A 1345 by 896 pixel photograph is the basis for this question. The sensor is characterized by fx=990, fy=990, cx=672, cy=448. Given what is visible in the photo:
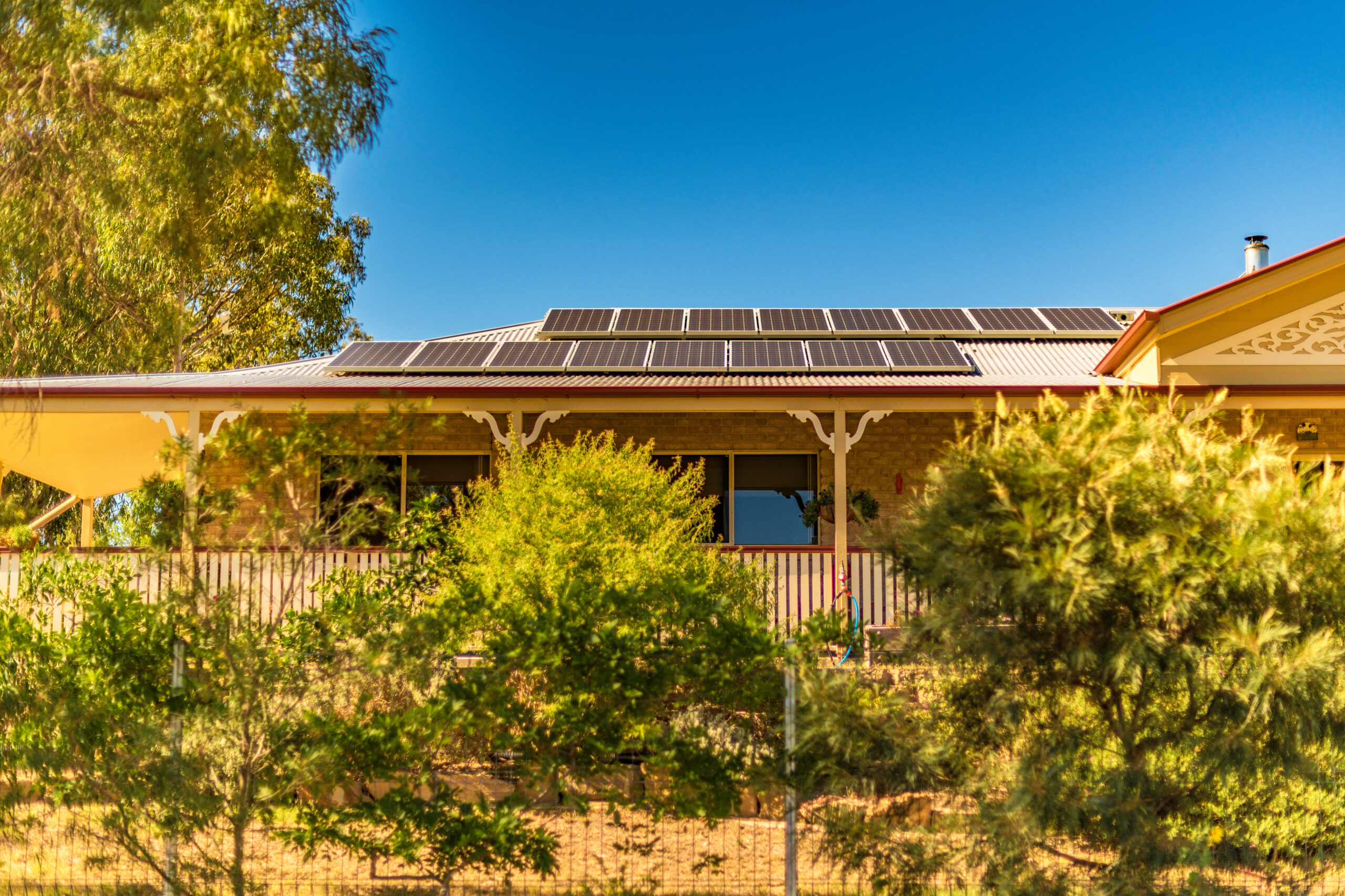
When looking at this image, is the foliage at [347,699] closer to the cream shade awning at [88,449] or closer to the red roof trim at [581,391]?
the red roof trim at [581,391]

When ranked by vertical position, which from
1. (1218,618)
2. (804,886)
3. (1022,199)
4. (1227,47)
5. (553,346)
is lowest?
(804,886)

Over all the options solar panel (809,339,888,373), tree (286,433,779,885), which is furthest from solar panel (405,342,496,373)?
tree (286,433,779,885)

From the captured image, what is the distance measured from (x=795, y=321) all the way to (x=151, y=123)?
36.7ft

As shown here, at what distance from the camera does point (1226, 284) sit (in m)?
11.9

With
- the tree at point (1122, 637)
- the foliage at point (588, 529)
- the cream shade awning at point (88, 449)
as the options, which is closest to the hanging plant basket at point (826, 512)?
the foliage at point (588, 529)

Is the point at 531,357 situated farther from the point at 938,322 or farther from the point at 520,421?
the point at 938,322

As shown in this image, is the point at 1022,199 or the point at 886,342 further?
the point at 1022,199

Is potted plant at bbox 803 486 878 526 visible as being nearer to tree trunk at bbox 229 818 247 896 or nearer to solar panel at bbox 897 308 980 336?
solar panel at bbox 897 308 980 336

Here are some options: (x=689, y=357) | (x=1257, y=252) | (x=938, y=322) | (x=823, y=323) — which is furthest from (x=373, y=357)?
(x=1257, y=252)

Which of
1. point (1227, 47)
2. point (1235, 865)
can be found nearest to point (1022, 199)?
point (1227, 47)

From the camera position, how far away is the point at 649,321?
17.0 m

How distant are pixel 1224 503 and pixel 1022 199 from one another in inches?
1109

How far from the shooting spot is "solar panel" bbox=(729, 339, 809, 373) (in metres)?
13.3

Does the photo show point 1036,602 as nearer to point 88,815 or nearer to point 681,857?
point 681,857
